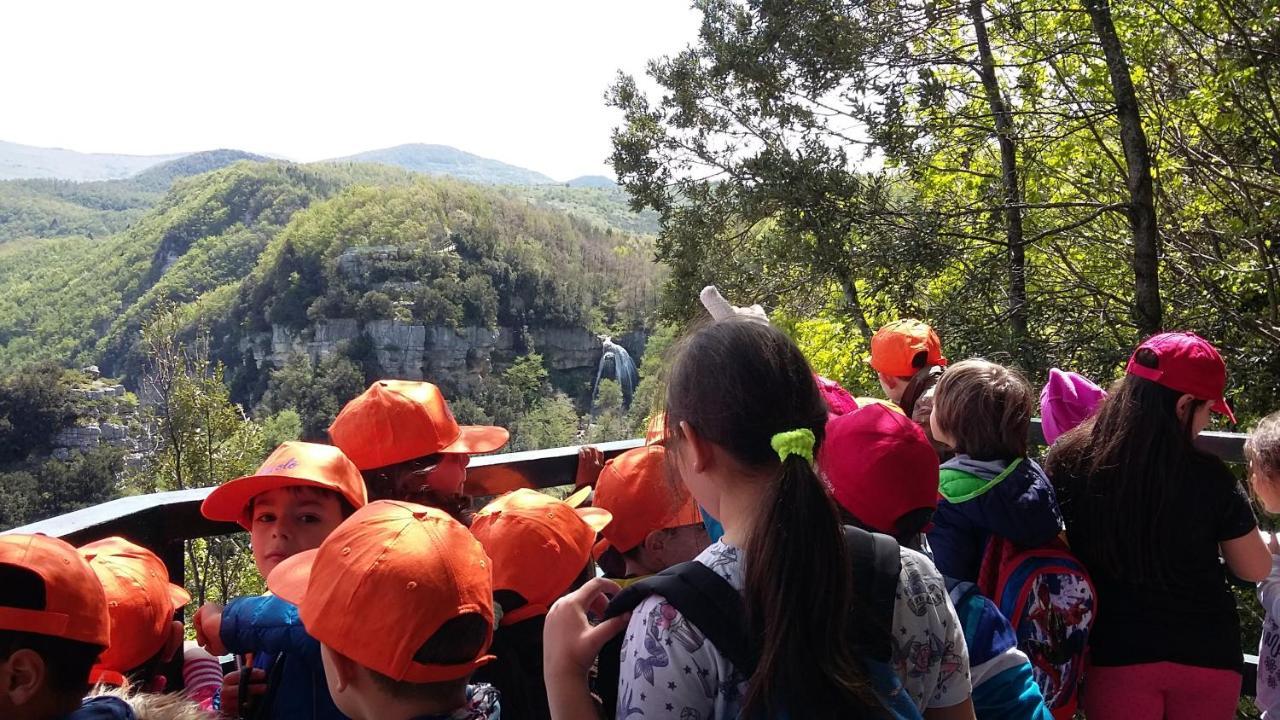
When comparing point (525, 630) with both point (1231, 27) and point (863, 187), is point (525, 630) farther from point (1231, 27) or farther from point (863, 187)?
point (863, 187)

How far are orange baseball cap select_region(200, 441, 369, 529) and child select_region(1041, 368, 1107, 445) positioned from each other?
1969mm

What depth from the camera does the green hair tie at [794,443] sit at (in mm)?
1110

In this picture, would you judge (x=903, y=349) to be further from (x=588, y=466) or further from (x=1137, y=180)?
(x=1137, y=180)

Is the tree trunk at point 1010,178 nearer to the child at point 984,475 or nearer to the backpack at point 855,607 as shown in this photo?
the child at point 984,475

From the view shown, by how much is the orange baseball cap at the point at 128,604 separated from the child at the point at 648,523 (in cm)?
92

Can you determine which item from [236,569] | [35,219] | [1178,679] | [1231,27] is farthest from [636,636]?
[35,219]

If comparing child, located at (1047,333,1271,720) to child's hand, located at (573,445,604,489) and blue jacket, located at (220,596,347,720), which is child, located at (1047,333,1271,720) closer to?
child's hand, located at (573,445,604,489)

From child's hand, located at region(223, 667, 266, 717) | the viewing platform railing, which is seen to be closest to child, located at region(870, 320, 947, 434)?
the viewing platform railing

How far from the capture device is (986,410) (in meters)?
2.09

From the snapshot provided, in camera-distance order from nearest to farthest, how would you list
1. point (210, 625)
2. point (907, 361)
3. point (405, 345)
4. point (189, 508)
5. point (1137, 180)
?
1. point (210, 625)
2. point (189, 508)
3. point (907, 361)
4. point (1137, 180)
5. point (405, 345)

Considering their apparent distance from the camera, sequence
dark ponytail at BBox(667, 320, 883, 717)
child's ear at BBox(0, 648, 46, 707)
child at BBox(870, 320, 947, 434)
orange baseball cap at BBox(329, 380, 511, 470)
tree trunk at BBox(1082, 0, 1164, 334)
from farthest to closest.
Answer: tree trunk at BBox(1082, 0, 1164, 334), child at BBox(870, 320, 947, 434), orange baseball cap at BBox(329, 380, 511, 470), child's ear at BBox(0, 648, 46, 707), dark ponytail at BBox(667, 320, 883, 717)

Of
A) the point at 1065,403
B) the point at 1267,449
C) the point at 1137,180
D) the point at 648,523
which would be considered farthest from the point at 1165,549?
the point at 1137,180

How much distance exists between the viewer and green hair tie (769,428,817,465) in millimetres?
1110

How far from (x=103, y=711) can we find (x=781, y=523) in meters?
1.02
